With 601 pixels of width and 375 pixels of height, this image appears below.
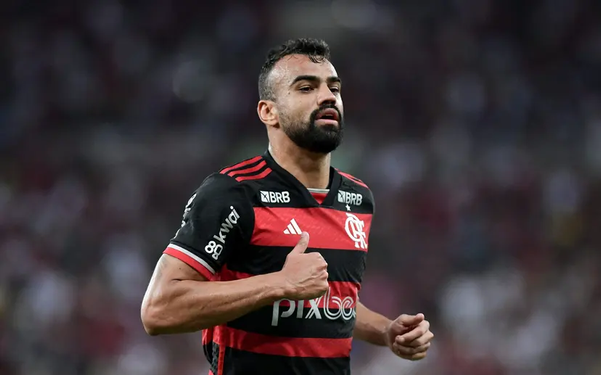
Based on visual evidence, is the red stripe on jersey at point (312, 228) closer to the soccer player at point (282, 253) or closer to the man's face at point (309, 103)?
the soccer player at point (282, 253)

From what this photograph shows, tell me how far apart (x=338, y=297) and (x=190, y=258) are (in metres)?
0.69

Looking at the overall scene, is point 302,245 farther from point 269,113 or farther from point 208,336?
point 269,113

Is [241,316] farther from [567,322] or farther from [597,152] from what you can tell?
[597,152]

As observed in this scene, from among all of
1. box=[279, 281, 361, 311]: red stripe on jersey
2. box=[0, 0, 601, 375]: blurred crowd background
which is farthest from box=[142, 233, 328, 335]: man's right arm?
box=[0, 0, 601, 375]: blurred crowd background

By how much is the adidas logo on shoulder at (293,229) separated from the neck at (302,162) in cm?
26

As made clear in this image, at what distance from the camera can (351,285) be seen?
3.42 meters

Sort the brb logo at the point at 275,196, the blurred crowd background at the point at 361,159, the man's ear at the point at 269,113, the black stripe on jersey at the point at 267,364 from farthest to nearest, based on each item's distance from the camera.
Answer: the blurred crowd background at the point at 361,159
the man's ear at the point at 269,113
the brb logo at the point at 275,196
the black stripe on jersey at the point at 267,364

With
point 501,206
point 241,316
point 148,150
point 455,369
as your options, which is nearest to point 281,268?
point 241,316

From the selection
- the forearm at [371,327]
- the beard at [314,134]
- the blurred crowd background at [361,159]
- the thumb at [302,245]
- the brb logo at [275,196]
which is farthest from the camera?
the blurred crowd background at [361,159]

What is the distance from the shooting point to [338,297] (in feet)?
11.0

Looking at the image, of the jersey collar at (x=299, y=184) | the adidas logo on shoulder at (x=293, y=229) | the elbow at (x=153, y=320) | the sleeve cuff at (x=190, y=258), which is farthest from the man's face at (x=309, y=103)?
the elbow at (x=153, y=320)

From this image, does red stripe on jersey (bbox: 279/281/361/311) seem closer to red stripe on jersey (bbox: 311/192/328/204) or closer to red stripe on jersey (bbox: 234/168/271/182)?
red stripe on jersey (bbox: 311/192/328/204)

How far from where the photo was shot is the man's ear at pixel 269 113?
355cm

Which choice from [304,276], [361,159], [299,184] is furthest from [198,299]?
[361,159]
